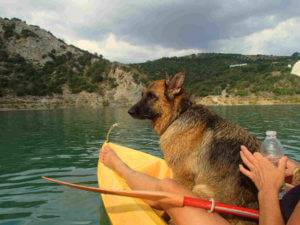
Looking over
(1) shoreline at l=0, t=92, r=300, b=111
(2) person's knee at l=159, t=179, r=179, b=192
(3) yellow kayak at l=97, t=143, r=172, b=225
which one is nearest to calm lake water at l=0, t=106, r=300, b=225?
(3) yellow kayak at l=97, t=143, r=172, b=225

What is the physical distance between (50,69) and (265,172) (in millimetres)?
83179

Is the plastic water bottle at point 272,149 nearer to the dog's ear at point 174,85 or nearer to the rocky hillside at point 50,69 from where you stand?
the dog's ear at point 174,85

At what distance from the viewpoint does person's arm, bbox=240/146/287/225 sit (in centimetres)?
346

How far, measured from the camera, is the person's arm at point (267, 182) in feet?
11.3

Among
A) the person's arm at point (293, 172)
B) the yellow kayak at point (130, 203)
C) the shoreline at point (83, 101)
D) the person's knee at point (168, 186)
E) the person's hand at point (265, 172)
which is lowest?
the shoreline at point (83, 101)

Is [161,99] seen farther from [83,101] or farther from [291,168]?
[83,101]

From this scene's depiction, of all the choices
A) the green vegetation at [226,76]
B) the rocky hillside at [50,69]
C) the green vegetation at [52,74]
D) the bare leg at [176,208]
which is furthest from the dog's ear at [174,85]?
the green vegetation at [226,76]

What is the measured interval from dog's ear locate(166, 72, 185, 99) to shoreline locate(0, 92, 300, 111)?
192 feet

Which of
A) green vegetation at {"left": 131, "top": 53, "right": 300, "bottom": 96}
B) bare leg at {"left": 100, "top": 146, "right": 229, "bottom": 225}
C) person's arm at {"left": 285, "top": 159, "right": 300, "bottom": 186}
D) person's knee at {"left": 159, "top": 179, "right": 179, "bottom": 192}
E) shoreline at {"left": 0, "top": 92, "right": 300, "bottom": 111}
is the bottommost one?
shoreline at {"left": 0, "top": 92, "right": 300, "bottom": 111}

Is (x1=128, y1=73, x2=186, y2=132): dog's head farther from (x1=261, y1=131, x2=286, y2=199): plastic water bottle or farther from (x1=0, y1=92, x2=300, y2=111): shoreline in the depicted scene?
(x1=0, y1=92, x2=300, y2=111): shoreline

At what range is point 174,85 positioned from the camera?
5.75 m

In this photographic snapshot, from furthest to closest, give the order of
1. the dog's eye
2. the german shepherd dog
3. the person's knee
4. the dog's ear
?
1. the dog's eye
2. the dog's ear
3. the german shepherd dog
4. the person's knee

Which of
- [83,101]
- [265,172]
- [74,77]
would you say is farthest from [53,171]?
[74,77]

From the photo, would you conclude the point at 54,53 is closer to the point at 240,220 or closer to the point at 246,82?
the point at 246,82
